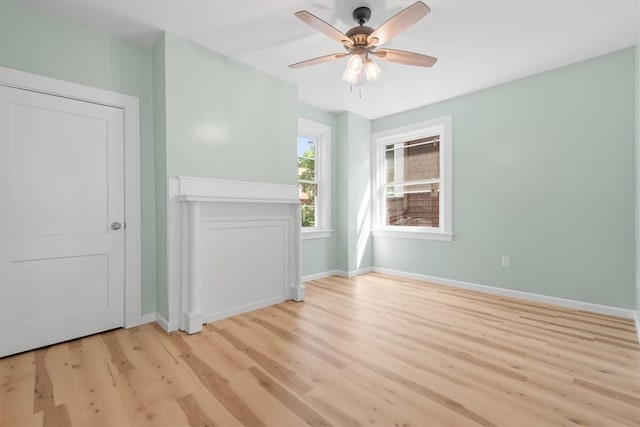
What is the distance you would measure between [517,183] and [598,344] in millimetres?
1811

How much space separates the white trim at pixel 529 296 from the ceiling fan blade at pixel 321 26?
127 inches

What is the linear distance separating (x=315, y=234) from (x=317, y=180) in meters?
0.84

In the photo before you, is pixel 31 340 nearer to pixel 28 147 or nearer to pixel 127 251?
pixel 127 251

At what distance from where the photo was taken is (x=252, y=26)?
97.8 inches

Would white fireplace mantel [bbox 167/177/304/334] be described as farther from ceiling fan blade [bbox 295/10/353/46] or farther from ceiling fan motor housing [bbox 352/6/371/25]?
ceiling fan motor housing [bbox 352/6/371/25]

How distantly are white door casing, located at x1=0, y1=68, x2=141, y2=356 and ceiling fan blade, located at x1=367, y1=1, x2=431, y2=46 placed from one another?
2160 millimetres

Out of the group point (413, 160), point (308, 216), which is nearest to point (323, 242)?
point (308, 216)

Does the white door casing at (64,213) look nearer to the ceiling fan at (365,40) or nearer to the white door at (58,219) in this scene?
the white door at (58,219)

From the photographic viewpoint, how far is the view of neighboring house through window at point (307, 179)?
4426 millimetres

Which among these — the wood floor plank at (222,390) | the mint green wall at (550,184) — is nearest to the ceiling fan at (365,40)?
the mint green wall at (550,184)

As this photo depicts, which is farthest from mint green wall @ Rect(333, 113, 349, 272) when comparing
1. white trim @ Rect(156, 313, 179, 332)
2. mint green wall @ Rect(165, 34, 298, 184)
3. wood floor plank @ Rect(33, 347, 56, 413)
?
wood floor plank @ Rect(33, 347, 56, 413)

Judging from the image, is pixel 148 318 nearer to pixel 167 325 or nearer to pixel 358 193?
pixel 167 325

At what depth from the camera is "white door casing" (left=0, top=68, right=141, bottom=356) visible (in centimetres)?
214

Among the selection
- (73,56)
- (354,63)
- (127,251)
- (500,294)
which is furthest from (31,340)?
(500,294)
